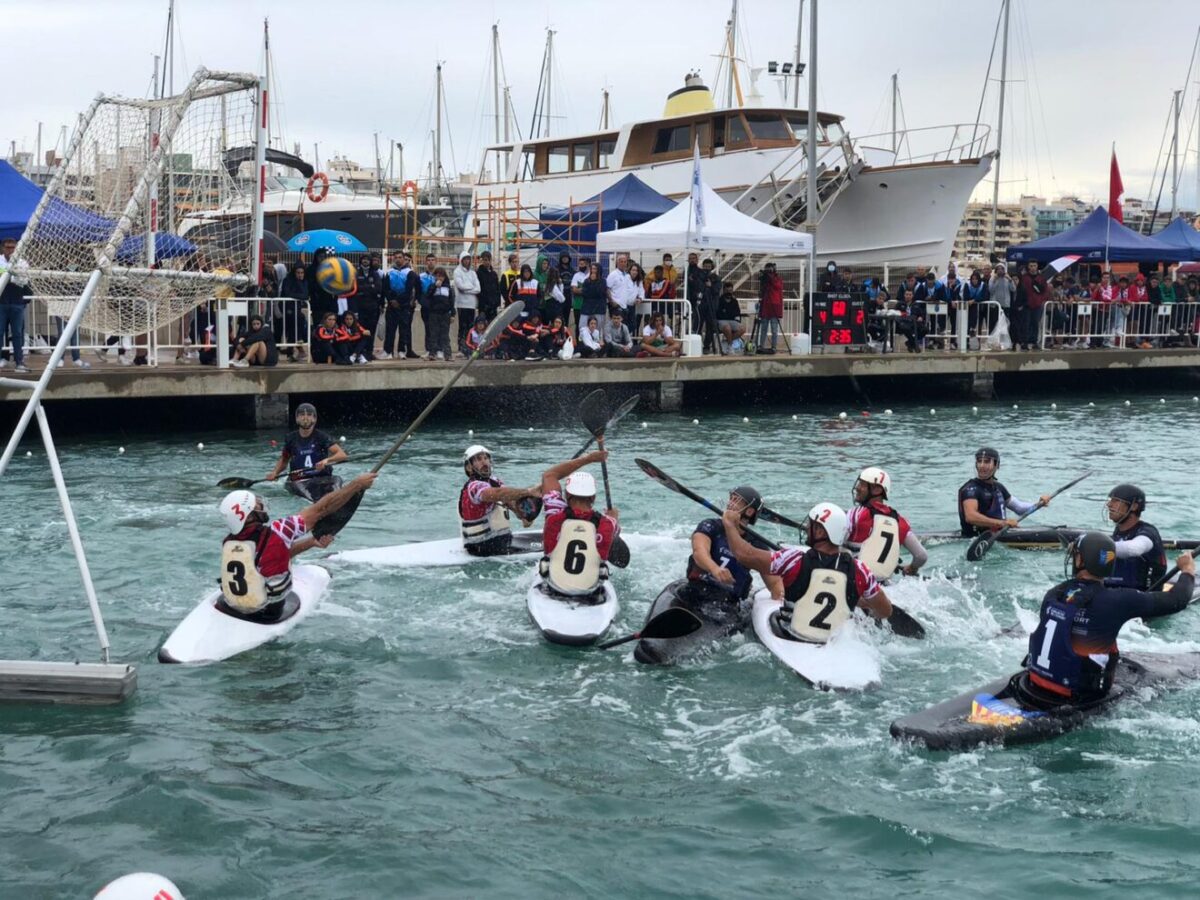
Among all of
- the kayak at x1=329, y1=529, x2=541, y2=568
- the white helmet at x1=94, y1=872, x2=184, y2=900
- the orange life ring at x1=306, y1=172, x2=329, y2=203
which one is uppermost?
the orange life ring at x1=306, y1=172, x2=329, y2=203

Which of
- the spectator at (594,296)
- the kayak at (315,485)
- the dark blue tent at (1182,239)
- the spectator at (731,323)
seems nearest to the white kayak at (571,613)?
the kayak at (315,485)

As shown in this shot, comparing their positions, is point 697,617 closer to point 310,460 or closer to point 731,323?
point 310,460

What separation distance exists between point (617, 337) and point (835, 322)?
4.59 m

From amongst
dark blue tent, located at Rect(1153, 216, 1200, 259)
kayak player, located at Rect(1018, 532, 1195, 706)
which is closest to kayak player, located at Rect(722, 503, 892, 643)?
kayak player, located at Rect(1018, 532, 1195, 706)

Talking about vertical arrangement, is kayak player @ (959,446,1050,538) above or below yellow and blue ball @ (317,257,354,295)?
below

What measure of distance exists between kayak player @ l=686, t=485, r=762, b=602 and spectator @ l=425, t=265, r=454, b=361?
12160mm

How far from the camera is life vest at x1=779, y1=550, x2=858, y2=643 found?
858cm

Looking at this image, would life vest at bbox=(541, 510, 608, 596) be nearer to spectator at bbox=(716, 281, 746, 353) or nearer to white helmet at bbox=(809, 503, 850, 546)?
white helmet at bbox=(809, 503, 850, 546)

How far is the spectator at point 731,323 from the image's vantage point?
78.9ft

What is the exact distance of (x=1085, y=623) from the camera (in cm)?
730

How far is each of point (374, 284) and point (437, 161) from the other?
40922mm

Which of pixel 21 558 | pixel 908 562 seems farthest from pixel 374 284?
pixel 908 562

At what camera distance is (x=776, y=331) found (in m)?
24.4

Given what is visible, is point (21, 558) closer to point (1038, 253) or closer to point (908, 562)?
point (908, 562)
